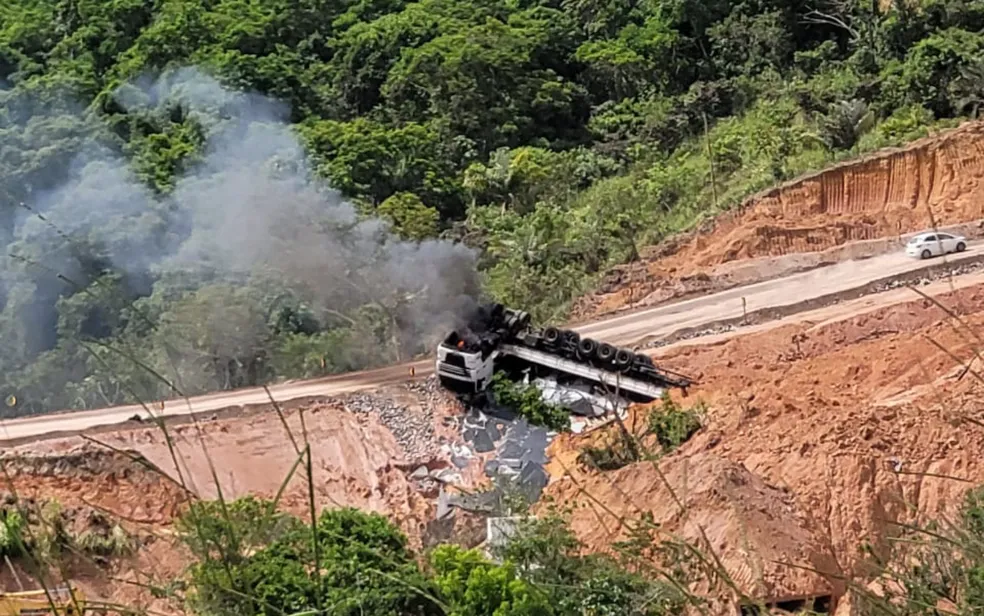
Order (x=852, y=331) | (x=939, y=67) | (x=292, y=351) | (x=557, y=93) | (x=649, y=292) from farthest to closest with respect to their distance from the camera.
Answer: (x=557, y=93), (x=939, y=67), (x=649, y=292), (x=292, y=351), (x=852, y=331)

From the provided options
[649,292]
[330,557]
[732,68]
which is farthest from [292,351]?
[732,68]

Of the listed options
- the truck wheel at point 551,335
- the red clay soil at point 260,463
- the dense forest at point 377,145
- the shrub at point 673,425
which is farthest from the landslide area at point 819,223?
the red clay soil at point 260,463

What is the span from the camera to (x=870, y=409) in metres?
19.7

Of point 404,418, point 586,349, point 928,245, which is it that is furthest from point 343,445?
point 928,245

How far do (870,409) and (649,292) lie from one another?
9989 millimetres

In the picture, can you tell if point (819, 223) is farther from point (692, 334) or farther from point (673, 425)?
point (673, 425)

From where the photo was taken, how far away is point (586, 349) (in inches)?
916

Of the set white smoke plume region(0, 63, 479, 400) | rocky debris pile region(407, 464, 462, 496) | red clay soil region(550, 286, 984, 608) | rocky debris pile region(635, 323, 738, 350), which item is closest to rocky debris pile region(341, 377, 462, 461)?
rocky debris pile region(407, 464, 462, 496)

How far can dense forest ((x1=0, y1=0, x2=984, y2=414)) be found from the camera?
27953 mm

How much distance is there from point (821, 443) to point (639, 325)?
28.5 ft

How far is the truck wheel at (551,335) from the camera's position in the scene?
76.8 ft

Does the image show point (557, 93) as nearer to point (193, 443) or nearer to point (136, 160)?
point (136, 160)

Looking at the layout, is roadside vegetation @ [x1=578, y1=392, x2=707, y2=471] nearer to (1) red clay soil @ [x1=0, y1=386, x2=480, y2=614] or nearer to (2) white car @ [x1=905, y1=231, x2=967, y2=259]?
(1) red clay soil @ [x1=0, y1=386, x2=480, y2=614]

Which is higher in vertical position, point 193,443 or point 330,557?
point 330,557
